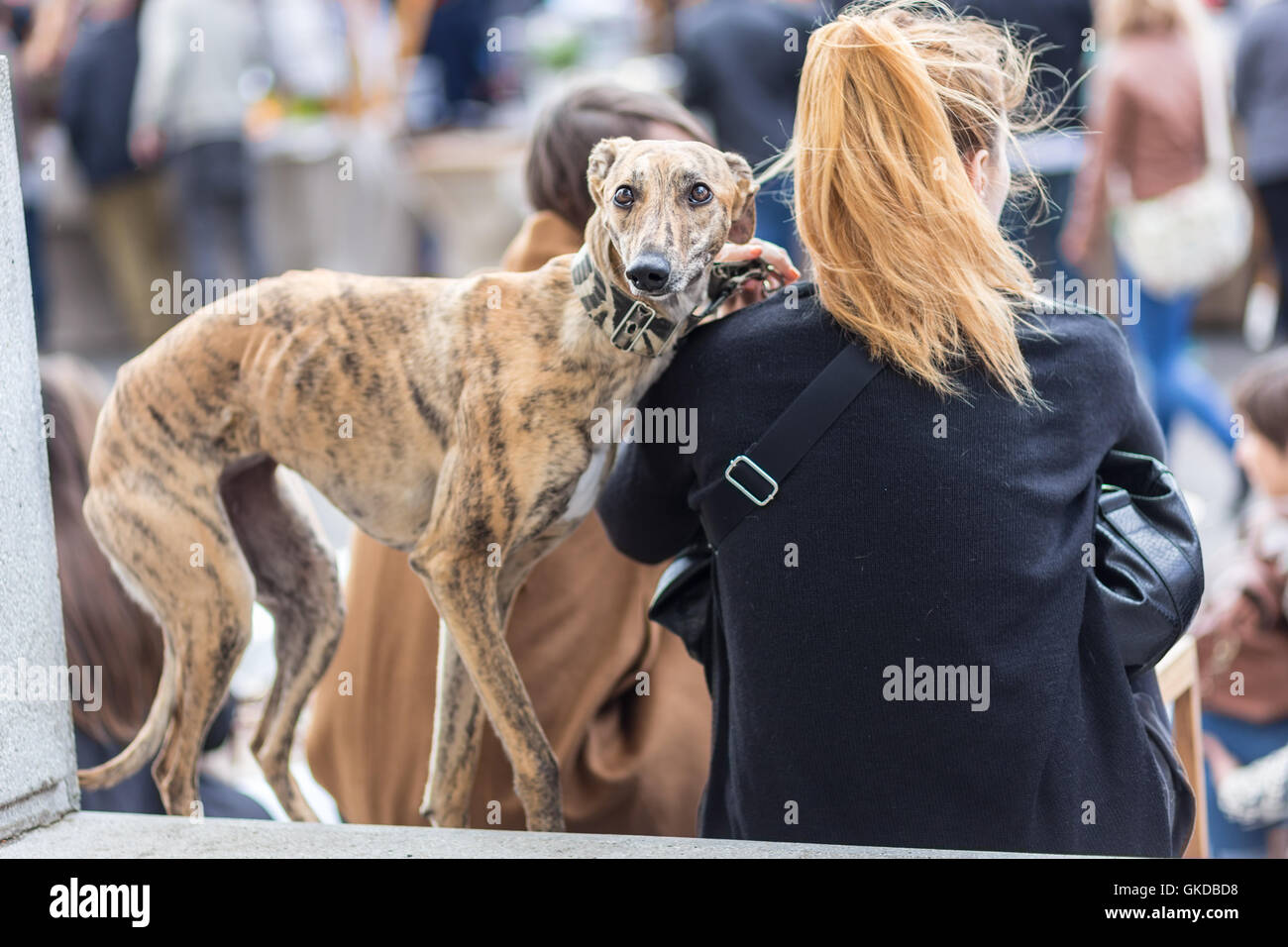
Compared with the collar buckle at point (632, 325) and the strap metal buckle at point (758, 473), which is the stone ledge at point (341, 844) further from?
the collar buckle at point (632, 325)

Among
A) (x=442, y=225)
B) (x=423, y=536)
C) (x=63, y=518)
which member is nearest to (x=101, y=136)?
(x=442, y=225)

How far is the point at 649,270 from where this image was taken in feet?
4.86

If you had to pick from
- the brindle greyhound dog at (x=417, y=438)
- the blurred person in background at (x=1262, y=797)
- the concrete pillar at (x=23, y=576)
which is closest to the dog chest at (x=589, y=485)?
the brindle greyhound dog at (x=417, y=438)

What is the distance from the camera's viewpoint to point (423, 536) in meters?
1.73

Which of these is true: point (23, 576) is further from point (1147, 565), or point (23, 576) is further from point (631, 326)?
point (1147, 565)

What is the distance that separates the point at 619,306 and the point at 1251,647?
203 cm

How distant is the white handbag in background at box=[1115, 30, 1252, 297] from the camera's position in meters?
5.08

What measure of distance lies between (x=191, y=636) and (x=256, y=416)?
1.04ft

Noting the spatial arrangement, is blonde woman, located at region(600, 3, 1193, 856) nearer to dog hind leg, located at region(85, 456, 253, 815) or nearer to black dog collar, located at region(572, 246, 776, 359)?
black dog collar, located at region(572, 246, 776, 359)

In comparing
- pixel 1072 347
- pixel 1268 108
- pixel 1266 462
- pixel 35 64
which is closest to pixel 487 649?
pixel 1072 347

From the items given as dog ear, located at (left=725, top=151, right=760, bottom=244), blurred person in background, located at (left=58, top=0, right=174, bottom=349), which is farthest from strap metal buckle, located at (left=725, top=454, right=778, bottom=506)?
blurred person in background, located at (left=58, top=0, right=174, bottom=349)

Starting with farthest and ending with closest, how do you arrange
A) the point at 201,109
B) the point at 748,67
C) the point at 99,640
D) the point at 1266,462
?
the point at 201,109 < the point at 748,67 < the point at 1266,462 < the point at 99,640
